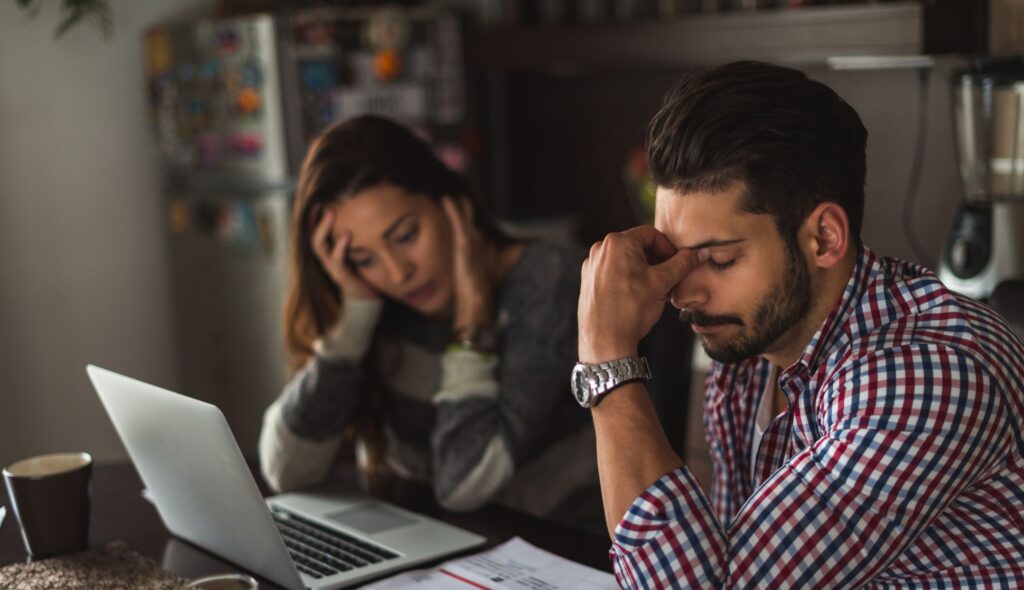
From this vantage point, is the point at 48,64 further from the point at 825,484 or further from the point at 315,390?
the point at 825,484

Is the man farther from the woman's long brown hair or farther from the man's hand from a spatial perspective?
the woman's long brown hair

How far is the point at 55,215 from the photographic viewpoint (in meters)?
3.28

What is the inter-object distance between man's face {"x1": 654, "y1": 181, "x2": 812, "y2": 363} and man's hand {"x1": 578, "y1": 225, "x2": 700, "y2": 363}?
0.02m

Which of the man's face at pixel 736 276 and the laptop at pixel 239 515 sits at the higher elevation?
the man's face at pixel 736 276

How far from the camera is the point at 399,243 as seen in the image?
1.83m

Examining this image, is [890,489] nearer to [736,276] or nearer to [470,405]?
[736,276]

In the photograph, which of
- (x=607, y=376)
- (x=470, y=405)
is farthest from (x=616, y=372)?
(x=470, y=405)

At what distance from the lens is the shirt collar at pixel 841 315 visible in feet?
3.84

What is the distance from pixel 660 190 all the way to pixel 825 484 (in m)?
0.36

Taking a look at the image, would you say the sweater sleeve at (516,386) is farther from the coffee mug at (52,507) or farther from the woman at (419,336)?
the coffee mug at (52,507)

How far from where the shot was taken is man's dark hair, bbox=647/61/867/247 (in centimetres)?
113

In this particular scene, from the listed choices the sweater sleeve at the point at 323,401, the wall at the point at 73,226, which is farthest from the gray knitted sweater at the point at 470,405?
the wall at the point at 73,226

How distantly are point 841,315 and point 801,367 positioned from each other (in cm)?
7

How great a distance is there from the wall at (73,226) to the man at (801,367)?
8.06 feet
